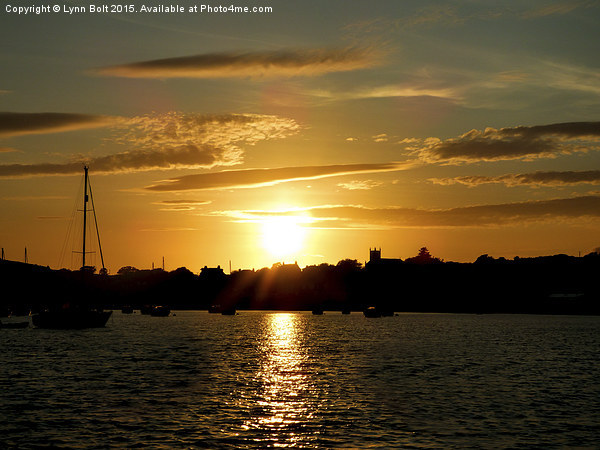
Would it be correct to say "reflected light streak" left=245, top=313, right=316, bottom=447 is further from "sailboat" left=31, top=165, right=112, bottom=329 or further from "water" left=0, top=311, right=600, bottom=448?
"sailboat" left=31, top=165, right=112, bottom=329

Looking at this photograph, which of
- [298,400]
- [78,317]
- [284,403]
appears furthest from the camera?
[78,317]

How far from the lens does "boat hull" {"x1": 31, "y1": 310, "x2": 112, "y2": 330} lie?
12988cm

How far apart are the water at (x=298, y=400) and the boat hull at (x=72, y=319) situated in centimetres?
2968

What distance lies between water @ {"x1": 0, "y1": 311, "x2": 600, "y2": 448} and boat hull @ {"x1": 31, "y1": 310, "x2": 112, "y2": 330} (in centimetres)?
2968

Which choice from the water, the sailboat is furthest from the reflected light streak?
the sailboat

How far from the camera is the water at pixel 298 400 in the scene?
128 feet

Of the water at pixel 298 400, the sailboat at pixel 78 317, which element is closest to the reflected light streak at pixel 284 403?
the water at pixel 298 400

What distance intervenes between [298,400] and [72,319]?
3465 inches

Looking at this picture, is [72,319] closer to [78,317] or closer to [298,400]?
[78,317]

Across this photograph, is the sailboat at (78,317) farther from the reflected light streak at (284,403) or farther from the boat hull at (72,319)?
the reflected light streak at (284,403)

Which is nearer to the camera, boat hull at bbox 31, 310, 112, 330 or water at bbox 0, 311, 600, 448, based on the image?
water at bbox 0, 311, 600, 448

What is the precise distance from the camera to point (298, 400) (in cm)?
5300

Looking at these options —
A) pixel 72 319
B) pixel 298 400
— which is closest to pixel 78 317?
pixel 72 319

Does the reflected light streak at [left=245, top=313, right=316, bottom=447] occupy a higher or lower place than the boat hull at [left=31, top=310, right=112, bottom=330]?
lower
